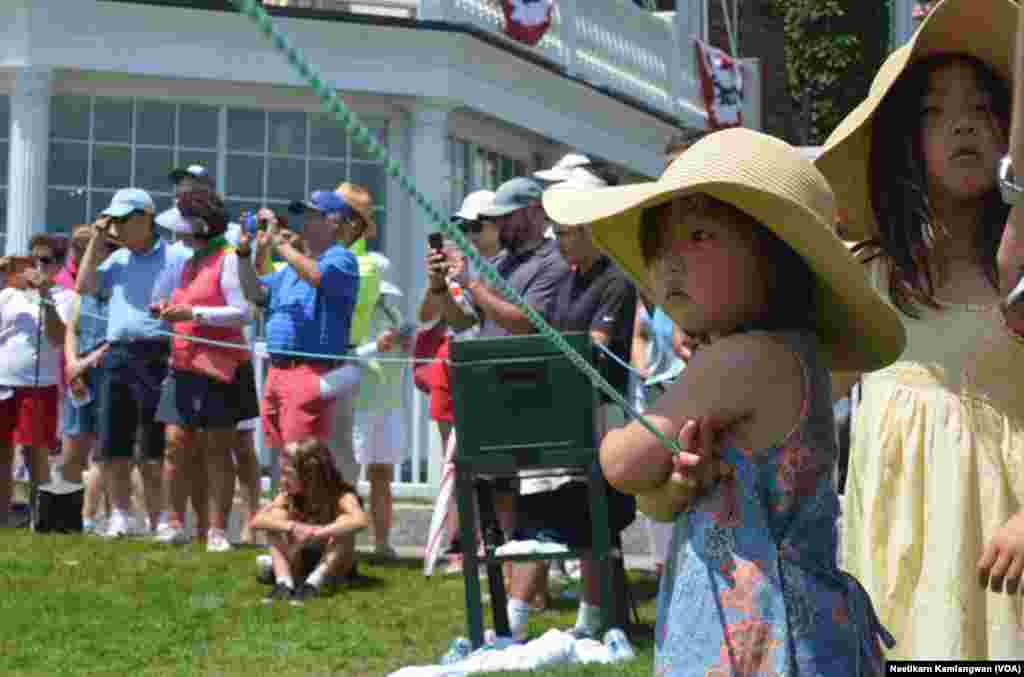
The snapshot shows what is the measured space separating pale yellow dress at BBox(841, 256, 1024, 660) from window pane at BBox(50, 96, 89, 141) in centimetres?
1321

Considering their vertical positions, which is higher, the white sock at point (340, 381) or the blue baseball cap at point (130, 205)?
the blue baseball cap at point (130, 205)

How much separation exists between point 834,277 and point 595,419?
450 centimetres

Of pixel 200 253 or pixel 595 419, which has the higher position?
pixel 200 253

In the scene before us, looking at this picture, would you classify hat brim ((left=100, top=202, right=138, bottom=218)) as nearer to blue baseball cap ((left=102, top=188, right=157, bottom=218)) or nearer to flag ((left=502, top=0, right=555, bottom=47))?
blue baseball cap ((left=102, top=188, right=157, bottom=218))

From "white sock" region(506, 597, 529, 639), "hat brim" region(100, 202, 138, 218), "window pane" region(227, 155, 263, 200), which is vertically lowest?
"white sock" region(506, 597, 529, 639)

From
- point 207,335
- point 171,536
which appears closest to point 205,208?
point 207,335

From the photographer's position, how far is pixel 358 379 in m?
10.1

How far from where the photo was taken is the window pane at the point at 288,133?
16.7 m

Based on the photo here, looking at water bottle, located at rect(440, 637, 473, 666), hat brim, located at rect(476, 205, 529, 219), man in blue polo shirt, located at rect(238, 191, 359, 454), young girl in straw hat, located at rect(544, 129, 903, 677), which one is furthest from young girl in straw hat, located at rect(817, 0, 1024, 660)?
man in blue polo shirt, located at rect(238, 191, 359, 454)

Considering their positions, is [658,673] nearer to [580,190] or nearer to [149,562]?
[580,190]

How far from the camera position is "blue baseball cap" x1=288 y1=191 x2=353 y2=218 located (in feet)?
32.7

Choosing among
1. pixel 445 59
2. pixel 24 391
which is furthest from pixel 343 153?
pixel 24 391

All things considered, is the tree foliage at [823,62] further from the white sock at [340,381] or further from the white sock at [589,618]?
the white sock at [589,618]

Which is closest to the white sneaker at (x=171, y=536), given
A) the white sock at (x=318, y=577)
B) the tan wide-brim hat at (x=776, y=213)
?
the white sock at (x=318, y=577)
